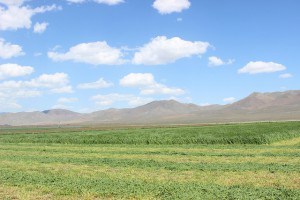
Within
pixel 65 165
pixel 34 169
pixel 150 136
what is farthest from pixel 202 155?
pixel 150 136

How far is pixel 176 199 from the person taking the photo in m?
16.8

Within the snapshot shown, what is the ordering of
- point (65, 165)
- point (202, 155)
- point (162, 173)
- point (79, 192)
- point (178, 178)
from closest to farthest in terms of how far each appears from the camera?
point (79, 192) < point (178, 178) < point (162, 173) < point (65, 165) < point (202, 155)

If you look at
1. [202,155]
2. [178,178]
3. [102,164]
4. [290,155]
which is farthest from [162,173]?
[290,155]

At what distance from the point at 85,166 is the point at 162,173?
6.10 meters

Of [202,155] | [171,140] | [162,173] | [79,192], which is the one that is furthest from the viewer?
[171,140]

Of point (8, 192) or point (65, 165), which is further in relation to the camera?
point (65, 165)

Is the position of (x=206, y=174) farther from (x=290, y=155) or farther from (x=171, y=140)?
(x=171, y=140)

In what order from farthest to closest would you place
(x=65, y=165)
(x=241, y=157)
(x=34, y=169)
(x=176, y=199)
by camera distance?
(x=241, y=157) → (x=65, y=165) → (x=34, y=169) → (x=176, y=199)

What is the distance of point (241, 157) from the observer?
30.2m

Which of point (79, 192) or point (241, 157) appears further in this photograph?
point (241, 157)

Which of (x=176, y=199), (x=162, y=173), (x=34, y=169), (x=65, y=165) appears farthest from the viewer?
(x=65, y=165)

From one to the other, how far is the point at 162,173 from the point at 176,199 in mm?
6667

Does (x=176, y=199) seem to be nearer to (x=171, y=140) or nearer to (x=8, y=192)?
(x=8, y=192)

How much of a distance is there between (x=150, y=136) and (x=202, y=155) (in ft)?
70.9
